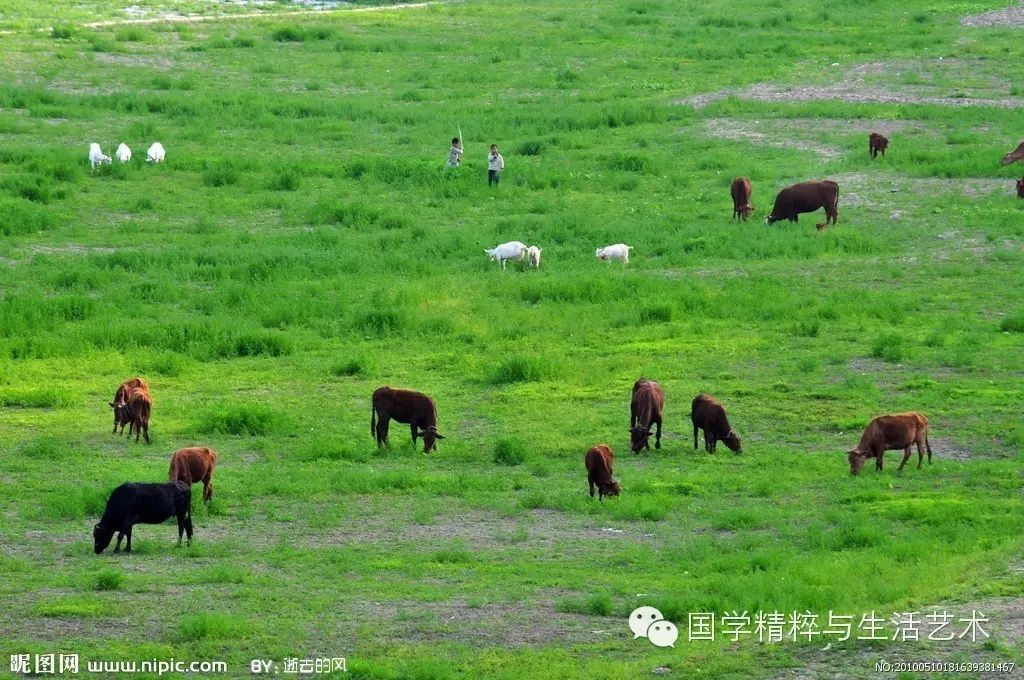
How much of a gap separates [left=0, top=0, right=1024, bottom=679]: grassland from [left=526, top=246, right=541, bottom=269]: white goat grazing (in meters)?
0.74

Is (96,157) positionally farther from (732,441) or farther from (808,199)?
(732,441)

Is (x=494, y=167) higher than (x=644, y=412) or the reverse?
higher

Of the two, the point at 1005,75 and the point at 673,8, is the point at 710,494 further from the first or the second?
the point at 673,8

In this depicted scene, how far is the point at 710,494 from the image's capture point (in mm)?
18531

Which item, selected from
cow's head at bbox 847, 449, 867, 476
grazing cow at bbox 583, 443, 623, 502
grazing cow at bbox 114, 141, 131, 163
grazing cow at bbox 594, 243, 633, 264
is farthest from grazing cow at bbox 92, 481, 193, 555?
grazing cow at bbox 114, 141, 131, 163

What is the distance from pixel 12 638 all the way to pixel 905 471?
10057mm

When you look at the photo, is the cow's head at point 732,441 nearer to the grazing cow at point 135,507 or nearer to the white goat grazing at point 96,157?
the grazing cow at point 135,507

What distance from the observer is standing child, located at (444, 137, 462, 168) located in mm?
36125

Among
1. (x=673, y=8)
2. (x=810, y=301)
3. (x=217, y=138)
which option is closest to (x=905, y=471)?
(x=810, y=301)

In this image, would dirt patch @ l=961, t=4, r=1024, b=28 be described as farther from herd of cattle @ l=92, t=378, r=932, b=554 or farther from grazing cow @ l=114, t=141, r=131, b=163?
herd of cattle @ l=92, t=378, r=932, b=554

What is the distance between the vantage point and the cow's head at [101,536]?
52.4 ft

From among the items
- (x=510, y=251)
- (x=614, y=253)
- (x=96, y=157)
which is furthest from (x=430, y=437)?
(x=96, y=157)

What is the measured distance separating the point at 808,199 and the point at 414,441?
14.2 metres

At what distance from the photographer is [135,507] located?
15844 mm
